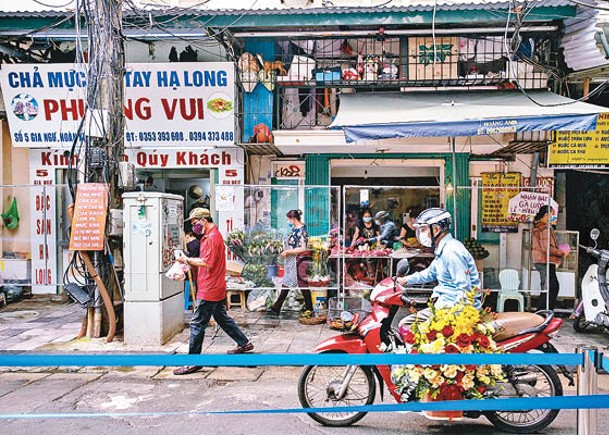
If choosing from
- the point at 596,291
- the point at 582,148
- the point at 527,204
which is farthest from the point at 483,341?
the point at 582,148

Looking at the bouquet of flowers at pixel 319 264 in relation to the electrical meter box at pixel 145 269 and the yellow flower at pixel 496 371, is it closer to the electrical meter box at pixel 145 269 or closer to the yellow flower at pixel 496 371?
the electrical meter box at pixel 145 269

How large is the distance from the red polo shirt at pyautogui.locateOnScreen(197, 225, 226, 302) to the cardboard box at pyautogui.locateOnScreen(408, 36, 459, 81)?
5.68 meters

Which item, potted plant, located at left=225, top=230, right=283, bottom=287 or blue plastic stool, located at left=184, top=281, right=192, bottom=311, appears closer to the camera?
potted plant, located at left=225, top=230, right=283, bottom=287

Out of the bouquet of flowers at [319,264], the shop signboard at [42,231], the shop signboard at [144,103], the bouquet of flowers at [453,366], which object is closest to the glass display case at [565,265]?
the bouquet of flowers at [319,264]

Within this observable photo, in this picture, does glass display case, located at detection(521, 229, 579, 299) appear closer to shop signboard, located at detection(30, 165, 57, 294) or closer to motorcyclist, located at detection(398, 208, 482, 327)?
motorcyclist, located at detection(398, 208, 482, 327)

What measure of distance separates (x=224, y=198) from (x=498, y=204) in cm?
516

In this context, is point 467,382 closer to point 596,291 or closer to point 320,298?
point 596,291

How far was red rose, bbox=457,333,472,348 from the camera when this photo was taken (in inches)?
170

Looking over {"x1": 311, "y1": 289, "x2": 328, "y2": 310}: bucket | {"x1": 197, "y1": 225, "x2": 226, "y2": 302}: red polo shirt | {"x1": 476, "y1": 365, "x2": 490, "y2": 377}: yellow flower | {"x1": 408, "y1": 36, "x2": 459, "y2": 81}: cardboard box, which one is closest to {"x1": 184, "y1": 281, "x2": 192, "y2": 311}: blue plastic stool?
{"x1": 311, "y1": 289, "x2": 328, "y2": 310}: bucket

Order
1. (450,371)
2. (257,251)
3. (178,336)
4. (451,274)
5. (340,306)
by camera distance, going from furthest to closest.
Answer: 1. (257,251)
2. (340,306)
3. (178,336)
4. (451,274)
5. (450,371)

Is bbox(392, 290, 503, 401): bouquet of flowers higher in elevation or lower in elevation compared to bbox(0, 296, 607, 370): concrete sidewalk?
higher

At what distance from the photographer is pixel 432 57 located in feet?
33.7

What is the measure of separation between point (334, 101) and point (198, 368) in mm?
6357

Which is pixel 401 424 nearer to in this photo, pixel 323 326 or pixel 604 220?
pixel 323 326
